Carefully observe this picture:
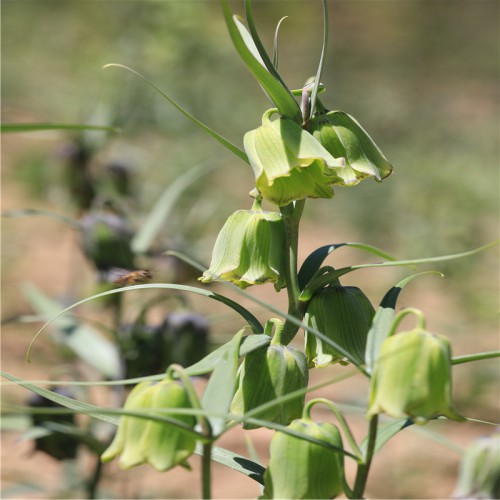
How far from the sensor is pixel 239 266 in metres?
0.66

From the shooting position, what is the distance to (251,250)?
0.66m

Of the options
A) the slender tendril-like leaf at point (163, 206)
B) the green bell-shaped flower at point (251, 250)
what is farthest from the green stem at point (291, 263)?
the slender tendril-like leaf at point (163, 206)

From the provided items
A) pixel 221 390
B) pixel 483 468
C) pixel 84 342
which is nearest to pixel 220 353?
pixel 221 390

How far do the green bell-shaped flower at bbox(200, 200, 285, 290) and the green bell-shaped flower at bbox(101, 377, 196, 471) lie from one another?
0.47 ft

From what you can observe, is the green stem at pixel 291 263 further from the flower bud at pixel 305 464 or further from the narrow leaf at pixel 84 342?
the narrow leaf at pixel 84 342

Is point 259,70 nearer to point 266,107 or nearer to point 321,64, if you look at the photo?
point 321,64

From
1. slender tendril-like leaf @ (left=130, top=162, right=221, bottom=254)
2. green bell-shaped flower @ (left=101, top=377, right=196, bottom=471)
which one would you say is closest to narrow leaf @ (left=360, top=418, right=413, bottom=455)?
green bell-shaped flower @ (left=101, top=377, right=196, bottom=471)

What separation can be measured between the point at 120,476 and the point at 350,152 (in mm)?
1431

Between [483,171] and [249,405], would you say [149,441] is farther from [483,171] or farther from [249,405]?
[483,171]

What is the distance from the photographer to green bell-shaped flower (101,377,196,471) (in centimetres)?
53

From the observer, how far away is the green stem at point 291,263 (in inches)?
26.4

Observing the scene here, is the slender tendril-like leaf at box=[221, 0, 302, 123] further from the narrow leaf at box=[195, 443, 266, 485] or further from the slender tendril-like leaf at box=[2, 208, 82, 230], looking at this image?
the slender tendril-like leaf at box=[2, 208, 82, 230]

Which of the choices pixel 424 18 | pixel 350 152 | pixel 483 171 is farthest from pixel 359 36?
pixel 350 152

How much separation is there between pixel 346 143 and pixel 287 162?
58 millimetres
